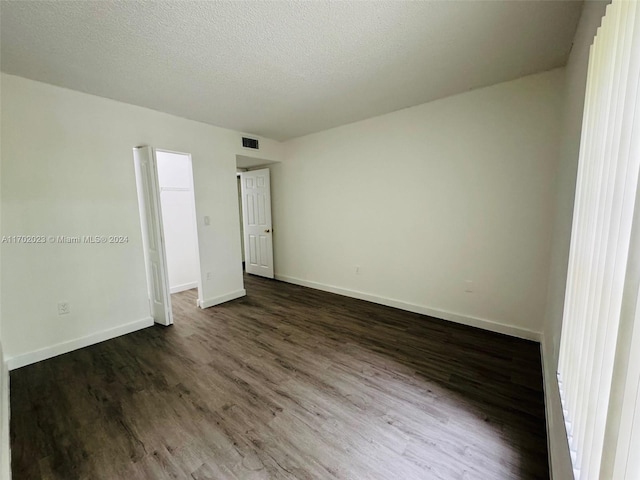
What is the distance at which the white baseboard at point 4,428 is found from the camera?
1.34 meters

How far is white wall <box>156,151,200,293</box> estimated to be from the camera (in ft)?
14.2

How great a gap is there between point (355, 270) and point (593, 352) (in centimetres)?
323

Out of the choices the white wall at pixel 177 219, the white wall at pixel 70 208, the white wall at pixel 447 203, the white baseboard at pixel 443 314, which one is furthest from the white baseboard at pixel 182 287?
the white wall at pixel 447 203

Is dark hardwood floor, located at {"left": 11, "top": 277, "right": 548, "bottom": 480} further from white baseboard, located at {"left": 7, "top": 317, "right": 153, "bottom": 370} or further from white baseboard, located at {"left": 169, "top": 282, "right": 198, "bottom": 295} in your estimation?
white baseboard, located at {"left": 169, "top": 282, "right": 198, "bottom": 295}

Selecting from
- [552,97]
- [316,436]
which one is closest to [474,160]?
[552,97]

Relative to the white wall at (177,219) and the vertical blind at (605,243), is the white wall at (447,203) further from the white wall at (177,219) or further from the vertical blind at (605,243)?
the white wall at (177,219)

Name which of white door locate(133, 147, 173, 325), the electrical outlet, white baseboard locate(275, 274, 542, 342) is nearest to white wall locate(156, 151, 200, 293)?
white door locate(133, 147, 173, 325)

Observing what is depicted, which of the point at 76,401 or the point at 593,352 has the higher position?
the point at 593,352

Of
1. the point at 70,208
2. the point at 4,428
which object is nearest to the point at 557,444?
the point at 4,428

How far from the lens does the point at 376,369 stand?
2.31m

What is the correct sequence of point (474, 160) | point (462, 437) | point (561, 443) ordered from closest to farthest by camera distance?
1. point (561, 443)
2. point (462, 437)
3. point (474, 160)

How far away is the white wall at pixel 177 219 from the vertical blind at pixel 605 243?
4.50 m

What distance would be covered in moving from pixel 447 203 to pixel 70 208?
13.4 ft

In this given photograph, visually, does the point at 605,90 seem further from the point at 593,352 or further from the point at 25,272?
the point at 25,272
